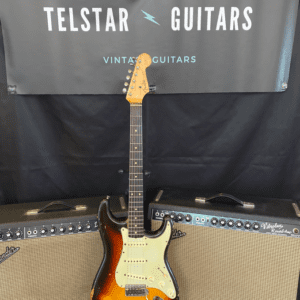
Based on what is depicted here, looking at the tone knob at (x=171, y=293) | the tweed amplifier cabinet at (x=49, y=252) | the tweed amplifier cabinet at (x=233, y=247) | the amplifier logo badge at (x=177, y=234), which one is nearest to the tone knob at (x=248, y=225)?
the tweed amplifier cabinet at (x=233, y=247)

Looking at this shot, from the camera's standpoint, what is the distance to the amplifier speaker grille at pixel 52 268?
3.67 feet

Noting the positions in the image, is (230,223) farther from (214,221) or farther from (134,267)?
(134,267)

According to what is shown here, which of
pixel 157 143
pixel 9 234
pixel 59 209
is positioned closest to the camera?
pixel 9 234

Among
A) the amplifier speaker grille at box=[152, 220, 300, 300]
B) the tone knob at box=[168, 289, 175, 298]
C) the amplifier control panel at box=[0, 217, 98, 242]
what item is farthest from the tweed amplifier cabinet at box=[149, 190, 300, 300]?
the amplifier control panel at box=[0, 217, 98, 242]

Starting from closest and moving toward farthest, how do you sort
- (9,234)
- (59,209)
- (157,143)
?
1. (9,234)
2. (59,209)
3. (157,143)

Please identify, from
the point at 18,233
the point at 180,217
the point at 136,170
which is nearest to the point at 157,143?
the point at 136,170

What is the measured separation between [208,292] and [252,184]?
624 mm

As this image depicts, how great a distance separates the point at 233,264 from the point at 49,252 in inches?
30.8

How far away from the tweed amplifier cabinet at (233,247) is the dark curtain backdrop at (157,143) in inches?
11.8

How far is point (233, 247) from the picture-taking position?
1.15 metres

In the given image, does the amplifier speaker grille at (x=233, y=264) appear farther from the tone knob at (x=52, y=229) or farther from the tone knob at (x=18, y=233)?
the tone knob at (x=18, y=233)

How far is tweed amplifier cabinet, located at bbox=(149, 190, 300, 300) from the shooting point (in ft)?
3.62

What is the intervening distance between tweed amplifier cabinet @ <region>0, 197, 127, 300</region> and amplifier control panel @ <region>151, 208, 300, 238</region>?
0.68 ft

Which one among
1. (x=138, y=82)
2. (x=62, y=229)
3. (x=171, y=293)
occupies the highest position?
(x=138, y=82)
